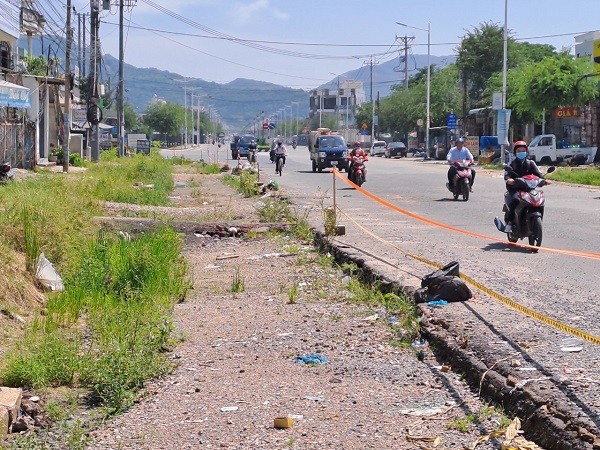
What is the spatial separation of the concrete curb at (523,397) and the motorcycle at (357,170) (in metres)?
24.1

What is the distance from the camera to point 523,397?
230 inches

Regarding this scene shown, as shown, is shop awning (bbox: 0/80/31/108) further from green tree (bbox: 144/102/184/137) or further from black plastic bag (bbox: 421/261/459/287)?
green tree (bbox: 144/102/184/137)

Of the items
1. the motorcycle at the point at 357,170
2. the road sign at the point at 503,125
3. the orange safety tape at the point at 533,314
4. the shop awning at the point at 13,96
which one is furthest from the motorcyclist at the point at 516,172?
the road sign at the point at 503,125

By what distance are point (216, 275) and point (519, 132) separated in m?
60.0

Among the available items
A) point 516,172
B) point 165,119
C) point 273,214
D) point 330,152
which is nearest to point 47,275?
point 516,172

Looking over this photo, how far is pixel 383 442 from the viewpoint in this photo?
5578 mm

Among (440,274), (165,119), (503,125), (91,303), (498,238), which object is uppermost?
(165,119)

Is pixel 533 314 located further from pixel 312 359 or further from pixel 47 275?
pixel 47 275

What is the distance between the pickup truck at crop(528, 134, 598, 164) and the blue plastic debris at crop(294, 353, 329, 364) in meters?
48.1

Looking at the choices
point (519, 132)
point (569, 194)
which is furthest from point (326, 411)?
point (519, 132)

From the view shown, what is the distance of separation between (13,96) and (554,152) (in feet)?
104

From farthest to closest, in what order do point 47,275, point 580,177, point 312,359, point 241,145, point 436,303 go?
point 241,145 → point 580,177 → point 47,275 → point 436,303 → point 312,359

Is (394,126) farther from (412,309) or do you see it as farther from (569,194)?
(412,309)

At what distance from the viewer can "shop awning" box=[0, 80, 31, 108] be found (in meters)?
32.0
